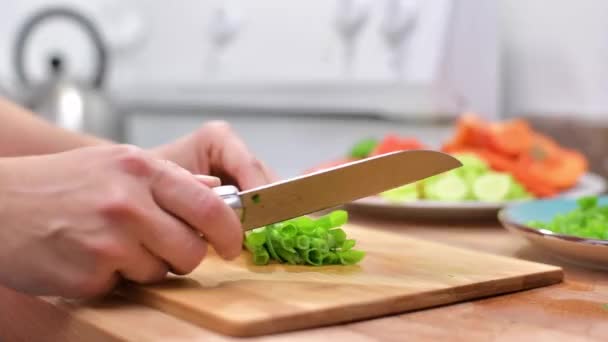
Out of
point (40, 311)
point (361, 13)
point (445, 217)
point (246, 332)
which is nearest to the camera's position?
point (246, 332)

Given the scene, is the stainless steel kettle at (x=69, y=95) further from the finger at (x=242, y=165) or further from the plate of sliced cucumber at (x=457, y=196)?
the finger at (x=242, y=165)

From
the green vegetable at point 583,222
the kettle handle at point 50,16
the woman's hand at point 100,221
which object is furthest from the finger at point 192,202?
the kettle handle at point 50,16

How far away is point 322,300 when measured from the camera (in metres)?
0.64

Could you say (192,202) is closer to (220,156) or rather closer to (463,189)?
(220,156)

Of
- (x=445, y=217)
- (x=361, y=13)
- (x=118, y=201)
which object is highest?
(x=361, y=13)

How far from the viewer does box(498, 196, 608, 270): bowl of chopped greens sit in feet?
2.64

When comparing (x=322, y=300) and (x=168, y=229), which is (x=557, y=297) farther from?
(x=168, y=229)

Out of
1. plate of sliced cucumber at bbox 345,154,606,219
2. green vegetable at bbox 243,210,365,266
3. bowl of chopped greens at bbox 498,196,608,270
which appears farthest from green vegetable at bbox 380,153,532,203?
green vegetable at bbox 243,210,365,266

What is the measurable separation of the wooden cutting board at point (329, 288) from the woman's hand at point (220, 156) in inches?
5.9

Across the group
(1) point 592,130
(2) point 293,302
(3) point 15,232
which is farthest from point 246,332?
(1) point 592,130

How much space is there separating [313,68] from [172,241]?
1553 millimetres

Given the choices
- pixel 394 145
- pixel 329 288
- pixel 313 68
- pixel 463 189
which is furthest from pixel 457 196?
pixel 313 68

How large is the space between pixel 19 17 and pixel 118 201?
2430mm

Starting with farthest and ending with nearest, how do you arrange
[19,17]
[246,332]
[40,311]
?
1. [19,17]
2. [40,311]
3. [246,332]
